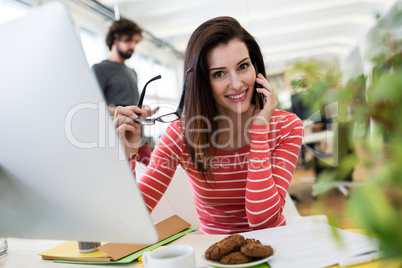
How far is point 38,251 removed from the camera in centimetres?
86

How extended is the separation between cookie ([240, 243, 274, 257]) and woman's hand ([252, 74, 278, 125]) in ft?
1.74

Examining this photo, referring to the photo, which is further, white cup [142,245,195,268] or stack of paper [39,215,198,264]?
stack of paper [39,215,198,264]

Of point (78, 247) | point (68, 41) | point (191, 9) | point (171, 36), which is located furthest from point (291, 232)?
point (171, 36)

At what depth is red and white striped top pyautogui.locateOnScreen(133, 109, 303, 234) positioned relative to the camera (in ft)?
3.54

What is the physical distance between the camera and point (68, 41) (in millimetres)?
429

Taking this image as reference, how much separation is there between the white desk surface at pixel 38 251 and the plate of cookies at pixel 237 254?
0.04m

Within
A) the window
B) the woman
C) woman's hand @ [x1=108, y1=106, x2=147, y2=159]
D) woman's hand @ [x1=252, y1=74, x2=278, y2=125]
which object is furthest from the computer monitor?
the window

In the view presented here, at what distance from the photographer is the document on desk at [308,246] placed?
0.60 m

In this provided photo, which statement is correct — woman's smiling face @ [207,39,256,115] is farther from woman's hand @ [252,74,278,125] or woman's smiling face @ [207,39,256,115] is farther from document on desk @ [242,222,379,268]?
document on desk @ [242,222,379,268]

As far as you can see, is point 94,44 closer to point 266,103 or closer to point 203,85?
point 203,85

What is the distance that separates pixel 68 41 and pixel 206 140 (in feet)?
2.64

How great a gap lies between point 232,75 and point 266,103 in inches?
5.7

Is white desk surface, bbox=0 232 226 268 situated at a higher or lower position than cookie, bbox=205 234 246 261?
lower

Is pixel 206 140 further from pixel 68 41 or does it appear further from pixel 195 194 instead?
pixel 68 41
